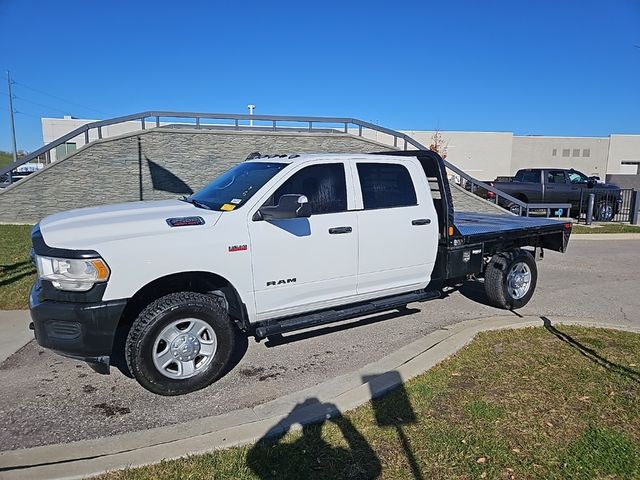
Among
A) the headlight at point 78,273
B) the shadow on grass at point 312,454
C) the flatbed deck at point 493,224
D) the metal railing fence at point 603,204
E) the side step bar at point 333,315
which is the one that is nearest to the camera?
the shadow on grass at point 312,454

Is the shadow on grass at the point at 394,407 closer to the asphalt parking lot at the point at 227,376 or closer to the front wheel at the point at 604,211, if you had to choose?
the asphalt parking lot at the point at 227,376

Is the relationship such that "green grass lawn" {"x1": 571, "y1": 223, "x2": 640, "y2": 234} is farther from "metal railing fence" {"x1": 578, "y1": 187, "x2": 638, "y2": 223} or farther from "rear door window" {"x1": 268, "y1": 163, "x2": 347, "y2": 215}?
"rear door window" {"x1": 268, "y1": 163, "x2": 347, "y2": 215}

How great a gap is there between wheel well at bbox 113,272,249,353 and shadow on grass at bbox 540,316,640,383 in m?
3.33

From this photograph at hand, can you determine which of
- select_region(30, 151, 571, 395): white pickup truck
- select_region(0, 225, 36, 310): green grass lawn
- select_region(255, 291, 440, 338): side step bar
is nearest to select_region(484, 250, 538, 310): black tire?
select_region(30, 151, 571, 395): white pickup truck

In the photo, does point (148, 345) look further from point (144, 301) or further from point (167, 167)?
point (167, 167)

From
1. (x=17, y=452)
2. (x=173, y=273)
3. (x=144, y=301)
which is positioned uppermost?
(x=173, y=273)

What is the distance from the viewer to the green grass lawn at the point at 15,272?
243 inches

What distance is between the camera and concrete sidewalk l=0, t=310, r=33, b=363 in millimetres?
4727

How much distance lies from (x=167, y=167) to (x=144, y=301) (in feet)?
41.3

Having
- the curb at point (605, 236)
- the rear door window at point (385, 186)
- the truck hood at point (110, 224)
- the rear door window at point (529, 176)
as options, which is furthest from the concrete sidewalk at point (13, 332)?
the rear door window at point (529, 176)

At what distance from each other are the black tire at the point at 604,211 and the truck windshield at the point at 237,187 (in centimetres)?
1671

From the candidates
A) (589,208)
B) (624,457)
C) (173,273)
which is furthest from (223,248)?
(589,208)

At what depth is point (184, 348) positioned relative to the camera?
378 cm

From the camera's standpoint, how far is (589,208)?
16.1 meters
